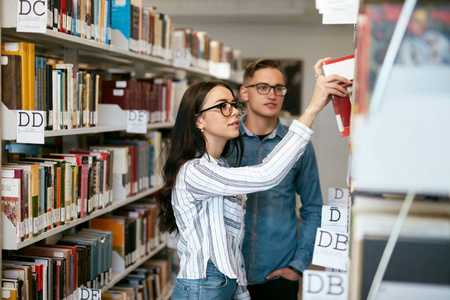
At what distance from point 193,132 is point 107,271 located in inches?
50.5

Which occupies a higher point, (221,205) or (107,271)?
(221,205)

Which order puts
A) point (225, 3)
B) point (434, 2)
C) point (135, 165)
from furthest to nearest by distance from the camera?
point (225, 3) < point (135, 165) < point (434, 2)

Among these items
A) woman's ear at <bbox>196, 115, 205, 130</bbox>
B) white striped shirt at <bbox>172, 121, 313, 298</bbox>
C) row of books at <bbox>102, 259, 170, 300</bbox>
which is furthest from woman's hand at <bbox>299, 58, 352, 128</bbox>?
row of books at <bbox>102, 259, 170, 300</bbox>

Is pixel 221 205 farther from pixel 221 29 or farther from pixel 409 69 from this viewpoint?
pixel 221 29

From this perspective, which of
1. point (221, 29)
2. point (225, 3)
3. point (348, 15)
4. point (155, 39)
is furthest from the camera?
point (221, 29)

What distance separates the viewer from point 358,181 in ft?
3.16

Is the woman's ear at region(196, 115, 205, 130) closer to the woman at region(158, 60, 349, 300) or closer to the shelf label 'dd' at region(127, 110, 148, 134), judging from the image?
the woman at region(158, 60, 349, 300)

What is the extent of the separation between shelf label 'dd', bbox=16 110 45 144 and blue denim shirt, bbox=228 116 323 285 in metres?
0.81

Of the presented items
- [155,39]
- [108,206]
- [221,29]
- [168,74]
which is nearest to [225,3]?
[221,29]

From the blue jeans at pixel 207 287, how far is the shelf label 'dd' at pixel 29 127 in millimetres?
809

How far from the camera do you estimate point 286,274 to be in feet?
6.81

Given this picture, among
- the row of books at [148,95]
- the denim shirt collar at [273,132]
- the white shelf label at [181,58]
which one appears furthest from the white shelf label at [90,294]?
the white shelf label at [181,58]

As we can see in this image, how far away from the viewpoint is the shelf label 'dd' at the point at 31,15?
1.85 m

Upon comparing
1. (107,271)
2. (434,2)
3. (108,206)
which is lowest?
(107,271)
